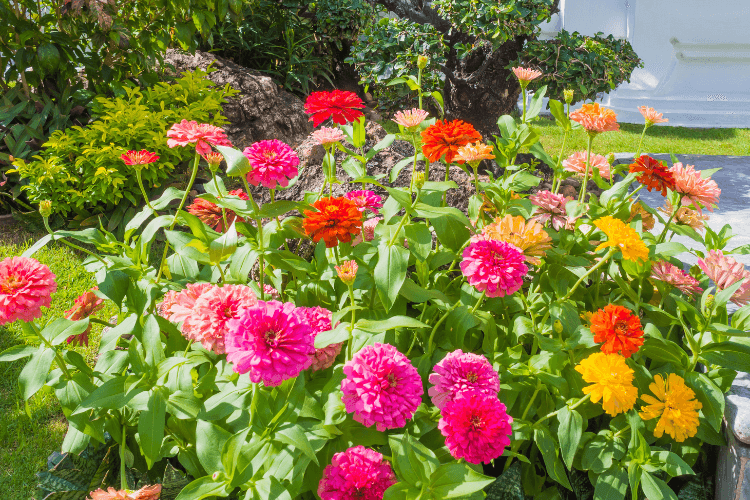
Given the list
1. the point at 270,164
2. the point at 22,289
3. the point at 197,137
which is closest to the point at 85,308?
the point at 22,289

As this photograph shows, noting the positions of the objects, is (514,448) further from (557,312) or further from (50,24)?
(50,24)

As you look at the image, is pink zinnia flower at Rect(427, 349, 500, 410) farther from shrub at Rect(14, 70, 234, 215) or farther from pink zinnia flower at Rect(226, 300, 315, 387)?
shrub at Rect(14, 70, 234, 215)

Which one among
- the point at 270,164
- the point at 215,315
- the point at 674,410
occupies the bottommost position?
the point at 674,410

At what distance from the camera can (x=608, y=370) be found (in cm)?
113

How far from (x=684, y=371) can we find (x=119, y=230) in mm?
3021

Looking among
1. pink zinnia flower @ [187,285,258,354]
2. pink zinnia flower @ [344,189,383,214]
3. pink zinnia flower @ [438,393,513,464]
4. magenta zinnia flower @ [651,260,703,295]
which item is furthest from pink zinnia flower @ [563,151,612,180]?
pink zinnia flower @ [187,285,258,354]

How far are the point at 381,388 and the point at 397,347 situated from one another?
1.28 ft

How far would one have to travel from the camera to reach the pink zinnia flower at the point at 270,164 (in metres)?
1.30

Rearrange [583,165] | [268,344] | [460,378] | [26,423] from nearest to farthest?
[268,344], [460,378], [583,165], [26,423]

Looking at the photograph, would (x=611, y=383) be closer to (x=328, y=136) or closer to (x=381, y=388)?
(x=381, y=388)

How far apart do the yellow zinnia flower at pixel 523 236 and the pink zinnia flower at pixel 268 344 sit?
53 centimetres

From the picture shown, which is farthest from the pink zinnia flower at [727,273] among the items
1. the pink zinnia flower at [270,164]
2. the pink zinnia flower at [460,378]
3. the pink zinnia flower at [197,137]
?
the pink zinnia flower at [197,137]

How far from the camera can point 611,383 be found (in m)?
1.12

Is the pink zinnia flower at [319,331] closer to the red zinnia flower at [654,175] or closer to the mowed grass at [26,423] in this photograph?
the mowed grass at [26,423]
